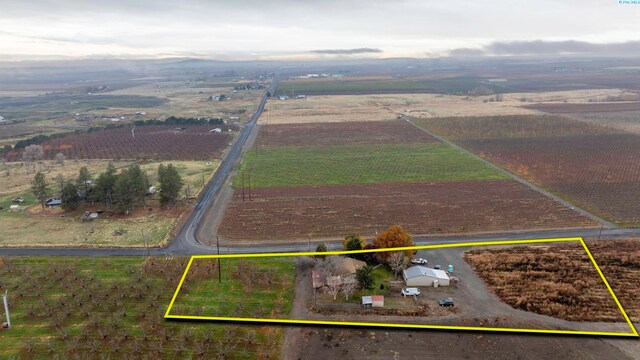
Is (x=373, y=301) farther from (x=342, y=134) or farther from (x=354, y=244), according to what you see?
(x=342, y=134)

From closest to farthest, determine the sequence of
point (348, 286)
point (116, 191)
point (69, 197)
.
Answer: point (348, 286)
point (116, 191)
point (69, 197)

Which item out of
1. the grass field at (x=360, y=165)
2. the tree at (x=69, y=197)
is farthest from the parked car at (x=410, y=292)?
the tree at (x=69, y=197)

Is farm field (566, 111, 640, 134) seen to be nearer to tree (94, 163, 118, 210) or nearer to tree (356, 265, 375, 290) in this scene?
tree (356, 265, 375, 290)

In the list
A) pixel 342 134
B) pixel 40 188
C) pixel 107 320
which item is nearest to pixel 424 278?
pixel 107 320

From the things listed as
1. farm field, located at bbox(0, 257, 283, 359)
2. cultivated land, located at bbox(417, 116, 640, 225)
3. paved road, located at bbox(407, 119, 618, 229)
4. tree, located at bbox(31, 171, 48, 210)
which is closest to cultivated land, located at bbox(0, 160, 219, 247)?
tree, located at bbox(31, 171, 48, 210)

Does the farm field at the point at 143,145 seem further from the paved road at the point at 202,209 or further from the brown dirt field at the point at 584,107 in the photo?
the brown dirt field at the point at 584,107

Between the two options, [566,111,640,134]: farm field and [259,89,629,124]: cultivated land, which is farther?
[259,89,629,124]: cultivated land

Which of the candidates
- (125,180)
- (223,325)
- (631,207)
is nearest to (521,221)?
(631,207)
